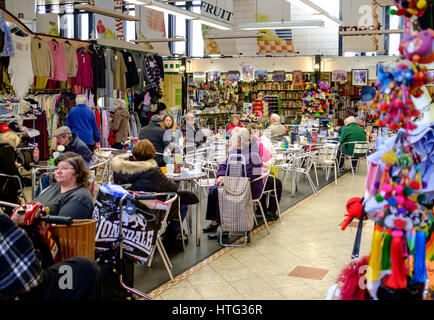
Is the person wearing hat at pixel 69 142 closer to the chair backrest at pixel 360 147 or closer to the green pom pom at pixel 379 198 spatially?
the green pom pom at pixel 379 198

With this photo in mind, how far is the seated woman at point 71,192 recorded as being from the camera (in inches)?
150

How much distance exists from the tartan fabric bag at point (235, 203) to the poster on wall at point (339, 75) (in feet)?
A: 37.1

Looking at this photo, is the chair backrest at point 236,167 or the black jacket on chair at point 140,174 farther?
the chair backrest at point 236,167

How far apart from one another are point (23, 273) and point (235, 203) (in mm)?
3440

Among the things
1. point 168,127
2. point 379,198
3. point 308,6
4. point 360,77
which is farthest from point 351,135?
point 379,198

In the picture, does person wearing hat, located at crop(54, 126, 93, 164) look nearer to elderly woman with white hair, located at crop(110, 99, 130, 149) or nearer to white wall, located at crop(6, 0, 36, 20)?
elderly woman with white hair, located at crop(110, 99, 130, 149)

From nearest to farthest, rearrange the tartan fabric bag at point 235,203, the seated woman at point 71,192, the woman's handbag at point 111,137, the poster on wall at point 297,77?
the seated woman at point 71,192
the tartan fabric bag at point 235,203
the woman's handbag at point 111,137
the poster on wall at point 297,77

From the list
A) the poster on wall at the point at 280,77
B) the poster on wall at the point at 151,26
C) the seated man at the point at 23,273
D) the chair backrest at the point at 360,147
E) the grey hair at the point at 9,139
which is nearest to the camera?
the seated man at the point at 23,273

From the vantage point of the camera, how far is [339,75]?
16359 mm

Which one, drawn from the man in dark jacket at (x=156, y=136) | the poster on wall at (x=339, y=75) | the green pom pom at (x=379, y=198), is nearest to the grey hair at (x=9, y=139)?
the man in dark jacket at (x=156, y=136)

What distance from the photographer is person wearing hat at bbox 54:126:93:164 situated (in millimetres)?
6490

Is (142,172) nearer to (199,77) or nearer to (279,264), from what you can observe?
(279,264)

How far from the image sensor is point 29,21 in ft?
42.7
